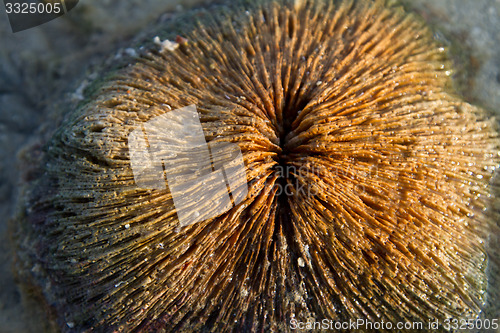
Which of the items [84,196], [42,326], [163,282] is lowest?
[42,326]

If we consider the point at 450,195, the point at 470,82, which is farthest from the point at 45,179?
the point at 470,82

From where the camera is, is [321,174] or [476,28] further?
[476,28]

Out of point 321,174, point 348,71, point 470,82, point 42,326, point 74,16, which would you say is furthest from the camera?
point 74,16

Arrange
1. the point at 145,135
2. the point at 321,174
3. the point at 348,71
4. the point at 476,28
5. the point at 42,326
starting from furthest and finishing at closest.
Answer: the point at 476,28 → the point at 42,326 → the point at 348,71 → the point at 145,135 → the point at 321,174

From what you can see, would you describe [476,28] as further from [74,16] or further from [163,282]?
[74,16]

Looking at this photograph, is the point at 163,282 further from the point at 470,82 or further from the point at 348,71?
the point at 470,82

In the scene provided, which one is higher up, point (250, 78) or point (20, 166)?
point (250, 78)
